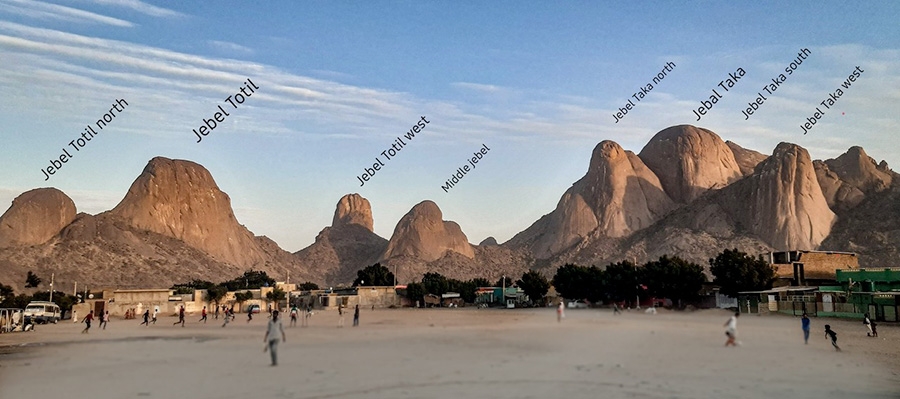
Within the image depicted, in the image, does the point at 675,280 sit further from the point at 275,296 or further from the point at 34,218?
the point at 34,218

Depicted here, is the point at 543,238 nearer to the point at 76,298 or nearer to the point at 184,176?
the point at 184,176

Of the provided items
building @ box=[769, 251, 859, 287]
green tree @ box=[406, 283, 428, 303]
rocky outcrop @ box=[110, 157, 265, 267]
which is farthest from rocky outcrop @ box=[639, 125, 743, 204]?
rocky outcrop @ box=[110, 157, 265, 267]

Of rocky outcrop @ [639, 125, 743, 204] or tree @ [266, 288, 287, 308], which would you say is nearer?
tree @ [266, 288, 287, 308]

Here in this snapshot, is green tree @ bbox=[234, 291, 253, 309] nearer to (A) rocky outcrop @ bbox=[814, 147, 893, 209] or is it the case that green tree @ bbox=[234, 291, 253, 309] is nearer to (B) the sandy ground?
(B) the sandy ground

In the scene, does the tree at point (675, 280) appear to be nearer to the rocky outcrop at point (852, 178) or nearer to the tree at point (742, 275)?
the tree at point (742, 275)

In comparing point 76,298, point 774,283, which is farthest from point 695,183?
point 76,298

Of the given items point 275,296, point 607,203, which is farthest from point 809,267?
point 607,203

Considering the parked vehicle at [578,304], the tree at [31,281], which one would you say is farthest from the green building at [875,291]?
the tree at [31,281]
